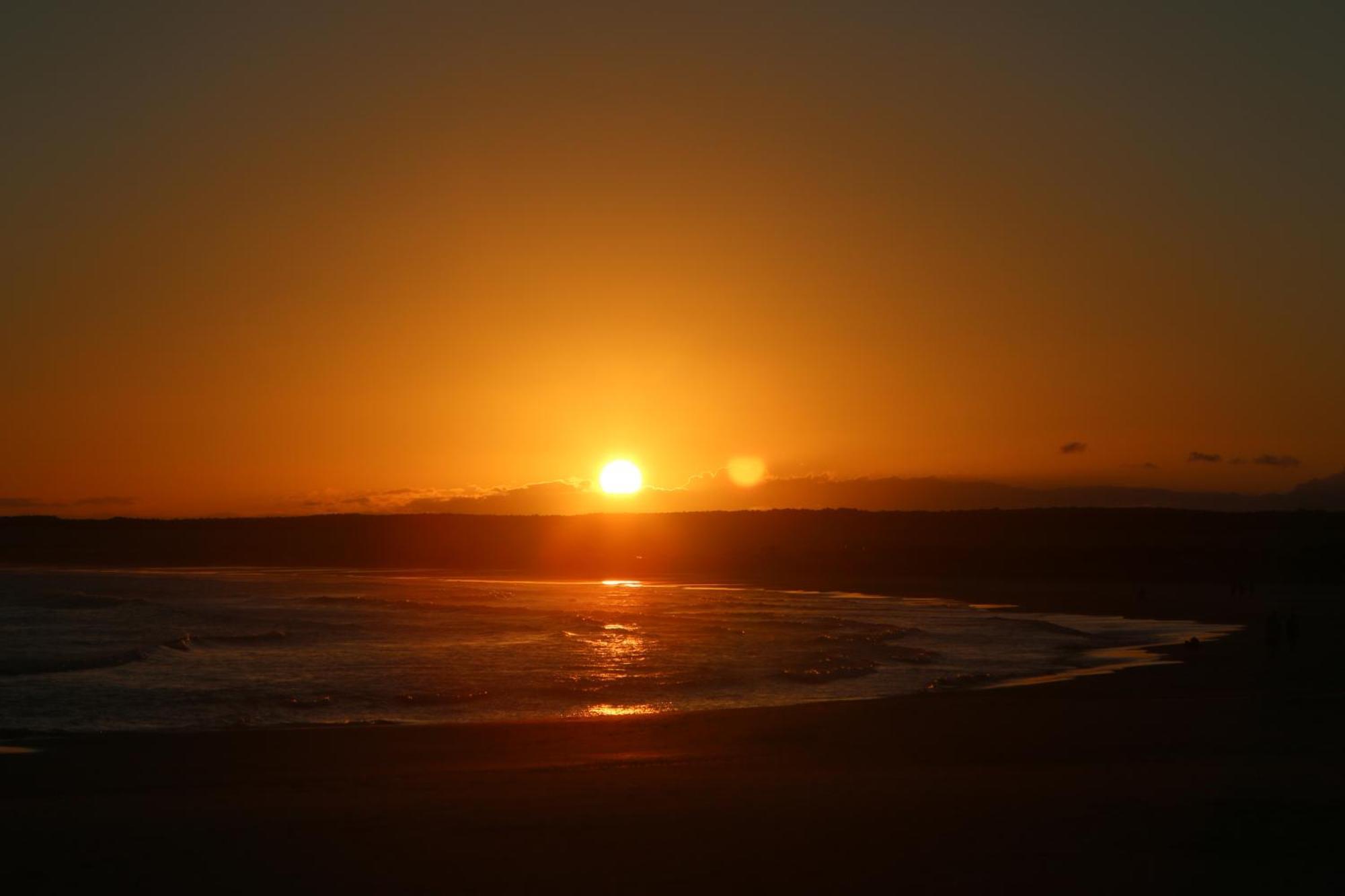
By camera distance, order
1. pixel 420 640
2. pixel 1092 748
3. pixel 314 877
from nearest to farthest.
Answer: pixel 314 877
pixel 1092 748
pixel 420 640

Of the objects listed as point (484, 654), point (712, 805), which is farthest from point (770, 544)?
point (712, 805)

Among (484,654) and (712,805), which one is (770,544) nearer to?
(484,654)

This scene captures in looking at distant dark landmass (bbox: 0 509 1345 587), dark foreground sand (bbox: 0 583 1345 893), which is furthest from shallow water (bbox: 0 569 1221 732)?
distant dark landmass (bbox: 0 509 1345 587)

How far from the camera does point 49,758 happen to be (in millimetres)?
15039

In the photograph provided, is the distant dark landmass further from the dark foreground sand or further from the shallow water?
the dark foreground sand

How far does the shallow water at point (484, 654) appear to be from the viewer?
20.5 metres

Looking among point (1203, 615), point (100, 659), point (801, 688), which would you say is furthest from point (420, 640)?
point (1203, 615)

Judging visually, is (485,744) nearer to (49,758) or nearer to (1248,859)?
(49,758)

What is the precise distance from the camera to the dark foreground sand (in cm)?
956

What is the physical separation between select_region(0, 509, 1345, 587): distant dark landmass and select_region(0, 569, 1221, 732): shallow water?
92.4ft

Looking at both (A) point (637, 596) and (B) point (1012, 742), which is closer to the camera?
(B) point (1012, 742)

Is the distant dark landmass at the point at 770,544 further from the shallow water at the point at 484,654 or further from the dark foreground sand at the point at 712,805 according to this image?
the dark foreground sand at the point at 712,805

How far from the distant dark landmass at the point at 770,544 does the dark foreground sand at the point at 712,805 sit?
5074cm

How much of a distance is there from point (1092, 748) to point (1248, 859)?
18.8 ft
